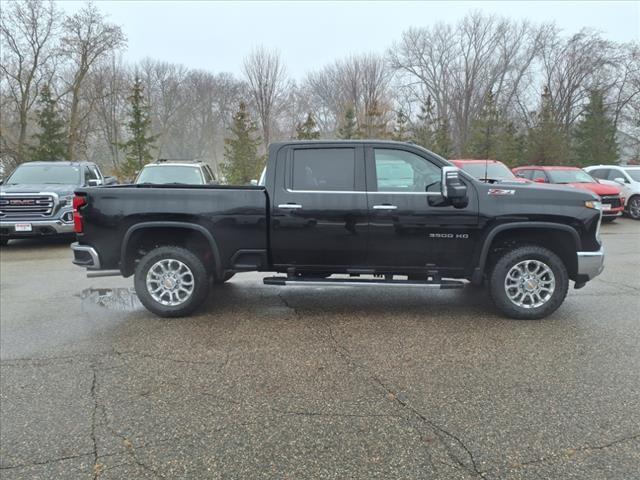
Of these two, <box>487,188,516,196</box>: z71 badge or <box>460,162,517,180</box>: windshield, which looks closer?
<box>487,188,516,196</box>: z71 badge

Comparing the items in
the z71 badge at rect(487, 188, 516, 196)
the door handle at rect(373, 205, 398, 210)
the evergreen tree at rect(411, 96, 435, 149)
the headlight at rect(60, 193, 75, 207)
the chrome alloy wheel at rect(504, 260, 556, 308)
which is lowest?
the chrome alloy wheel at rect(504, 260, 556, 308)

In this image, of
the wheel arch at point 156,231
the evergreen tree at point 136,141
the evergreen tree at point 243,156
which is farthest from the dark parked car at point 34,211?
the evergreen tree at point 136,141

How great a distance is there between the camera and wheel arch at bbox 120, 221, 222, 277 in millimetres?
5109

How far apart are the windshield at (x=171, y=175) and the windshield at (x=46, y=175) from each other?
1571mm

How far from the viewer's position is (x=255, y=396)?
3449 mm

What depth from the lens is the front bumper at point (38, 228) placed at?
9836 mm

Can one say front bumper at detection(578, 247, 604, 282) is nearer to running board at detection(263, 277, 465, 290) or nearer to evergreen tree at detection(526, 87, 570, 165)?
running board at detection(263, 277, 465, 290)

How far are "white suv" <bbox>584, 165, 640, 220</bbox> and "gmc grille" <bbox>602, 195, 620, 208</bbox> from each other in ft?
6.07

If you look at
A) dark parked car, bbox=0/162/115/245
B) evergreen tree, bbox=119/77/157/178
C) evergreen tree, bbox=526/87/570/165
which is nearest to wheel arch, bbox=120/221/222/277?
dark parked car, bbox=0/162/115/245

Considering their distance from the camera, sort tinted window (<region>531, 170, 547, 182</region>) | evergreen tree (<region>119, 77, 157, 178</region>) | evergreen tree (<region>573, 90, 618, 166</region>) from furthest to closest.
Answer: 1. evergreen tree (<region>573, 90, 618, 166</region>)
2. evergreen tree (<region>119, 77, 157, 178</region>)
3. tinted window (<region>531, 170, 547, 182</region>)

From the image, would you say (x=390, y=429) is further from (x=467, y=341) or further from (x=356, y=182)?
(x=356, y=182)

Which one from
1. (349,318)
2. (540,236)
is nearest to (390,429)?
(349,318)

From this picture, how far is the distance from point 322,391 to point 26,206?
363 inches

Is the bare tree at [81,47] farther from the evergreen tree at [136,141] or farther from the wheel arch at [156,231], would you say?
the wheel arch at [156,231]
